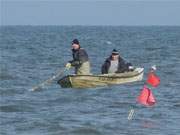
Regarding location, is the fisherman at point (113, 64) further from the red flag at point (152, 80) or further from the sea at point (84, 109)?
the red flag at point (152, 80)

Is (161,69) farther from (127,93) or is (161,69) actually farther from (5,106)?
(5,106)

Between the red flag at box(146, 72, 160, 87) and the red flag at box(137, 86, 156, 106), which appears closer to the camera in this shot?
the red flag at box(137, 86, 156, 106)

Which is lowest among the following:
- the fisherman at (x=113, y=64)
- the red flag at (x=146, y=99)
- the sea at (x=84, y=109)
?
the sea at (x=84, y=109)

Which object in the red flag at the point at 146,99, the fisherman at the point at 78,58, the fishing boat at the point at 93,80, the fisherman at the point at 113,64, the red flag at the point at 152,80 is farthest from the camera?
the fisherman at the point at 113,64

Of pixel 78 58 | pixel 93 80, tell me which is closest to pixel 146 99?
pixel 78 58

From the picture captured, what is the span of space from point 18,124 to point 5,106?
9.76 ft

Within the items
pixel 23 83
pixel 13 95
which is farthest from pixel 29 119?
pixel 23 83

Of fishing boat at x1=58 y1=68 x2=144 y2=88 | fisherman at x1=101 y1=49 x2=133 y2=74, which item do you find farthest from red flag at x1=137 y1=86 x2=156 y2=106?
fisherman at x1=101 y1=49 x2=133 y2=74

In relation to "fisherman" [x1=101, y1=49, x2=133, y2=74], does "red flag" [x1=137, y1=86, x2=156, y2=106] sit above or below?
below

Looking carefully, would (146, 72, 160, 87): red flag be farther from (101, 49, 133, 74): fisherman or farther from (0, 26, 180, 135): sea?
(101, 49, 133, 74): fisherman

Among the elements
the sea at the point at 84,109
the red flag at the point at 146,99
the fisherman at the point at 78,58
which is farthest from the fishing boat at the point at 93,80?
the red flag at the point at 146,99

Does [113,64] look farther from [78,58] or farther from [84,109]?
[84,109]

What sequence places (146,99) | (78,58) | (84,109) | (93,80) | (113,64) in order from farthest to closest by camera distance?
(113,64)
(93,80)
(78,58)
(146,99)
(84,109)

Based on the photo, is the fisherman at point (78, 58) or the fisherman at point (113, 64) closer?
the fisherman at point (78, 58)
